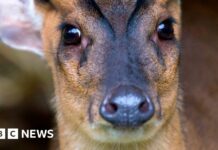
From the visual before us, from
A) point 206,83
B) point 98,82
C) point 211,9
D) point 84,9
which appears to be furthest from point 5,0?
point 211,9

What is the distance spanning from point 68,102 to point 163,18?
2.26ft

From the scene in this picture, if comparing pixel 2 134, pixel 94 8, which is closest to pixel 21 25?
pixel 94 8

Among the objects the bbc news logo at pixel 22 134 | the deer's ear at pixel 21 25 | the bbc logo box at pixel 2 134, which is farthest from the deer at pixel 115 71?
the bbc news logo at pixel 22 134

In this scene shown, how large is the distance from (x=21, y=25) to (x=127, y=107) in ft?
4.56

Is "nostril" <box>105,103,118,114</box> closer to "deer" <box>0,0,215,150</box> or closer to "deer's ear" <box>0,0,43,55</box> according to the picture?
"deer" <box>0,0,215,150</box>

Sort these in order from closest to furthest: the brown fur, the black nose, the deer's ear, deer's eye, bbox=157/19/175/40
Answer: the black nose < the brown fur < deer's eye, bbox=157/19/175/40 < the deer's ear

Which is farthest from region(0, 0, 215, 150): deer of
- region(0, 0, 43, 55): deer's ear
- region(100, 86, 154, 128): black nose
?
region(0, 0, 43, 55): deer's ear

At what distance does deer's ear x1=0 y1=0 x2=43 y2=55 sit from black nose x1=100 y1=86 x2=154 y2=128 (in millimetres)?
1140

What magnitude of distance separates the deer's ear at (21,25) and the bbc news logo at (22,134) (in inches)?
65.8

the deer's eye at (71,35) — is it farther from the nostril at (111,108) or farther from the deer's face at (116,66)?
the nostril at (111,108)

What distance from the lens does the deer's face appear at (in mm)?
3975

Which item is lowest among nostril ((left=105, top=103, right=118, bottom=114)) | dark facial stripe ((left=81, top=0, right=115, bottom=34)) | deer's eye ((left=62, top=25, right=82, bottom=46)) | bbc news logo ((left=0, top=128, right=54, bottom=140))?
bbc news logo ((left=0, top=128, right=54, bottom=140))

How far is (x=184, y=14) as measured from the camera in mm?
6953

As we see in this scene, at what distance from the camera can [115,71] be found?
410 cm
